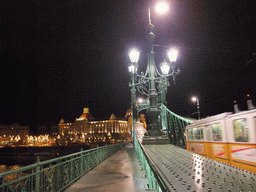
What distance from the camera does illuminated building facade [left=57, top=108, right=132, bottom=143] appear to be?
113 m

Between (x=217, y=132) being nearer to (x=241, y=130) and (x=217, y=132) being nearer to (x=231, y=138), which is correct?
(x=231, y=138)

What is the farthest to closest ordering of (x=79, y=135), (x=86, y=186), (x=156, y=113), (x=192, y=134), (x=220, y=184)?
(x=79, y=135)
(x=192, y=134)
(x=156, y=113)
(x=86, y=186)
(x=220, y=184)

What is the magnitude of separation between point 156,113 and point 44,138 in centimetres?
10300

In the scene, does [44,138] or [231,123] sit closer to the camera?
[231,123]

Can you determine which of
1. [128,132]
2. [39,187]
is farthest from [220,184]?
[128,132]

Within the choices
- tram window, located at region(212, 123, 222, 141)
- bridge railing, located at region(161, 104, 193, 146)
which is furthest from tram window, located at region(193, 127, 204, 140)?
bridge railing, located at region(161, 104, 193, 146)

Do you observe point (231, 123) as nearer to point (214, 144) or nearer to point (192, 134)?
point (214, 144)

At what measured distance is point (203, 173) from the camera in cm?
274

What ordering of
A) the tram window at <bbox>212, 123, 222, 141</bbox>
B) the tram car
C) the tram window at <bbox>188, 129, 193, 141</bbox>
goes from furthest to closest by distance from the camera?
the tram window at <bbox>188, 129, 193, 141</bbox>, the tram window at <bbox>212, 123, 222, 141</bbox>, the tram car

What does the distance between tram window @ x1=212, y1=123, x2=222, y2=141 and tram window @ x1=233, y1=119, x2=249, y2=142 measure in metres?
1.03

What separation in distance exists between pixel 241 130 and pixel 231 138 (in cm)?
70

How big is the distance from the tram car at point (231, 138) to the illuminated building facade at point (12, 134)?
355ft

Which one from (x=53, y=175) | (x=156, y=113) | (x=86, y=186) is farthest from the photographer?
(x=156, y=113)

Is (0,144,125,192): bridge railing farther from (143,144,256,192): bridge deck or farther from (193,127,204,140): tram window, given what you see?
(193,127,204,140): tram window
